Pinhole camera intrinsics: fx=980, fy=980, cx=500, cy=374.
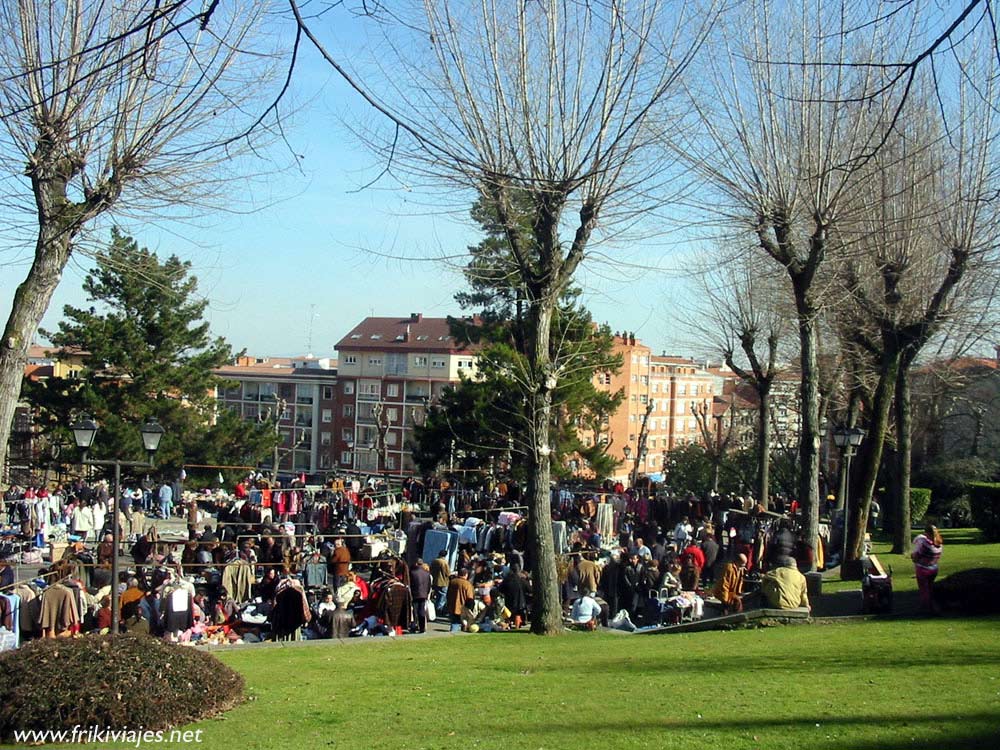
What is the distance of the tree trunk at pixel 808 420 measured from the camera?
17.2 meters

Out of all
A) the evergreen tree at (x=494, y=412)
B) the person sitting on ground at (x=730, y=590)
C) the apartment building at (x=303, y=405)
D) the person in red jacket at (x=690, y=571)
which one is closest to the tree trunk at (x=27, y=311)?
the person sitting on ground at (x=730, y=590)

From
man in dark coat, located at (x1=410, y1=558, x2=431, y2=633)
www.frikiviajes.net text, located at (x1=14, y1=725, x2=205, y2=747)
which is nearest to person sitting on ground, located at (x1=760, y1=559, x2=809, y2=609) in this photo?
man in dark coat, located at (x1=410, y1=558, x2=431, y2=633)

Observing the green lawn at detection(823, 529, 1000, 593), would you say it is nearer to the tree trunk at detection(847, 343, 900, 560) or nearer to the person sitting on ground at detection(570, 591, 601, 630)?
the tree trunk at detection(847, 343, 900, 560)

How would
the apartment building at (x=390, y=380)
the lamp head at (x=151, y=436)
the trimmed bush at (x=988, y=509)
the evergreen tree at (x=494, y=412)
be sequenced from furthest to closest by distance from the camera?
the apartment building at (x=390, y=380)
the evergreen tree at (x=494, y=412)
the trimmed bush at (x=988, y=509)
the lamp head at (x=151, y=436)

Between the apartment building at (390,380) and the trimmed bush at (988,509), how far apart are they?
1886 inches

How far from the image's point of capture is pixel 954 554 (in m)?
21.5

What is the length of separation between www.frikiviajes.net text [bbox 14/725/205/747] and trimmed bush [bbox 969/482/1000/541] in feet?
75.3

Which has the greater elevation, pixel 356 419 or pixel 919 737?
pixel 356 419

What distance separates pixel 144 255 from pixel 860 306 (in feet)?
50.2

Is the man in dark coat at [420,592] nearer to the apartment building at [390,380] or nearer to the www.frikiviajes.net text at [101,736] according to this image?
the www.frikiviajes.net text at [101,736]

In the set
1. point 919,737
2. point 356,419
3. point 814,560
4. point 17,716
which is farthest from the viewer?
Answer: point 356,419

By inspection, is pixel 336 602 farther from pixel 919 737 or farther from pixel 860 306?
pixel 860 306

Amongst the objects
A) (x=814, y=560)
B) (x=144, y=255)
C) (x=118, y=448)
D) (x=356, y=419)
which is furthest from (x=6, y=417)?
(x=356, y=419)

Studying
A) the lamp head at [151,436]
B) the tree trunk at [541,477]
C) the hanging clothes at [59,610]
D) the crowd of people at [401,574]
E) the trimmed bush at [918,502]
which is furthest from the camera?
the trimmed bush at [918,502]
